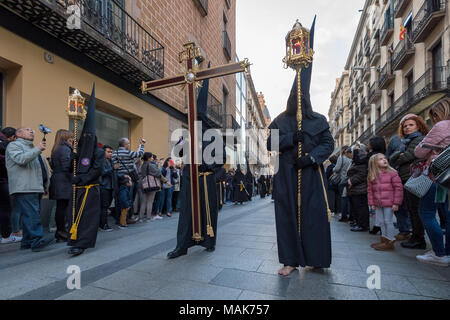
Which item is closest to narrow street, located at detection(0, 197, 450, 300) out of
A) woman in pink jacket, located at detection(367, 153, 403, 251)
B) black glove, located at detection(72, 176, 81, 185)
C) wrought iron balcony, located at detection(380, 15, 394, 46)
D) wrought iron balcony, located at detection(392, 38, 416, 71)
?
woman in pink jacket, located at detection(367, 153, 403, 251)

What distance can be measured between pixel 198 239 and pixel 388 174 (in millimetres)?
2904

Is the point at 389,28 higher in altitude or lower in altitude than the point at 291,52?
higher

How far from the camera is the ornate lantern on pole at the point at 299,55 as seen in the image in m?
2.90

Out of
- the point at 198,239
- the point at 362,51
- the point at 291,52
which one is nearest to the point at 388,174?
the point at 291,52

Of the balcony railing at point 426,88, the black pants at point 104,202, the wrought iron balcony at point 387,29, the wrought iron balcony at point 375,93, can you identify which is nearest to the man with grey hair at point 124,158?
the black pants at point 104,202

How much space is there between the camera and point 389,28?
19.9 metres

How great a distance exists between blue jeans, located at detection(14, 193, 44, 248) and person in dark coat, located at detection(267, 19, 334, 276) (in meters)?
3.49

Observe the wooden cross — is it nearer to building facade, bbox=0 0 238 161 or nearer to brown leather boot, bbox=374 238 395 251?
building facade, bbox=0 0 238 161

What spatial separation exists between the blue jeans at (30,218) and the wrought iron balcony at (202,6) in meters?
12.4

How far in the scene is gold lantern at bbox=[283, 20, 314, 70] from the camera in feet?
9.58

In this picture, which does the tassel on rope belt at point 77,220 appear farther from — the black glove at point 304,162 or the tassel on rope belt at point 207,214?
the black glove at point 304,162

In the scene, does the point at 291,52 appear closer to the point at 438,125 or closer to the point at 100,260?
the point at 438,125

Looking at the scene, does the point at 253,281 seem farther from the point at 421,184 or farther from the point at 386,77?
the point at 386,77

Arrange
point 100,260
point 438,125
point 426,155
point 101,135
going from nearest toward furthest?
1. point 438,125
2. point 426,155
3. point 100,260
4. point 101,135
